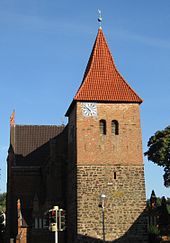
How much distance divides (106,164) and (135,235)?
5.23 meters

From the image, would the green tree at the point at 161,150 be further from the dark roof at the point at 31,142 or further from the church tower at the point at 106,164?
the church tower at the point at 106,164

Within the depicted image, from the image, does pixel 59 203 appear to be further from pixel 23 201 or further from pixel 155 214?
pixel 155 214

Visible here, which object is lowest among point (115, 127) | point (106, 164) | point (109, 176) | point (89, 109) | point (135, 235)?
point (135, 235)

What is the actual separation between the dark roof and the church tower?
28.5ft

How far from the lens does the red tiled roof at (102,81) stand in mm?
30547

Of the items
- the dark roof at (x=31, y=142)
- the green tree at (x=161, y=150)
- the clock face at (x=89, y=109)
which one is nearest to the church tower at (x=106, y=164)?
the clock face at (x=89, y=109)

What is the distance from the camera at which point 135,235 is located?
1099 inches

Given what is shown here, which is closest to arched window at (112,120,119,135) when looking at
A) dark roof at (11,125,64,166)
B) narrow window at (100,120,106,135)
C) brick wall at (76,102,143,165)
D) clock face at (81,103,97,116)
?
brick wall at (76,102,143,165)

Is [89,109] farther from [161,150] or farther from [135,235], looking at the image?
[161,150]

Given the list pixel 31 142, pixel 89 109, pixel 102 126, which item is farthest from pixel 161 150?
pixel 89 109

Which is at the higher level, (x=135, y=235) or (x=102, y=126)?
(x=102, y=126)

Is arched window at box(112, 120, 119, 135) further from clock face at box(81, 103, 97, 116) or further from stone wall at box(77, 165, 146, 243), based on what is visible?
stone wall at box(77, 165, 146, 243)

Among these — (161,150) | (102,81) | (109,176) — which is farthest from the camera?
(161,150)

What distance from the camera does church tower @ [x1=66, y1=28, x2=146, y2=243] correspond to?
27.8 metres
